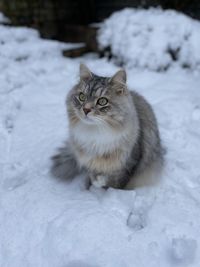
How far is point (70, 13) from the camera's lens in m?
7.24

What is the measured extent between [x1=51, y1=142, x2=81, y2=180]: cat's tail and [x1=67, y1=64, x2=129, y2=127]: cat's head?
1.55 ft

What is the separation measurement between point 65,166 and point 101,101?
741 mm

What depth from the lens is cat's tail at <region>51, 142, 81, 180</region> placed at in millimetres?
2904

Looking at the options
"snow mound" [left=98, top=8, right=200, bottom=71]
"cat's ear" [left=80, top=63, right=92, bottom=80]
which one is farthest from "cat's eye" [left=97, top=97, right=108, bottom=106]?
"snow mound" [left=98, top=8, right=200, bottom=71]

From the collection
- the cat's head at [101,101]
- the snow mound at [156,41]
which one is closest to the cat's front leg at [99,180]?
the cat's head at [101,101]

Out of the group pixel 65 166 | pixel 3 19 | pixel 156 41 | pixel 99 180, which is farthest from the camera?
pixel 3 19

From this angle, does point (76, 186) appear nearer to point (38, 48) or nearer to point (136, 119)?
point (136, 119)

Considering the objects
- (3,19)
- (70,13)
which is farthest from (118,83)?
(70,13)

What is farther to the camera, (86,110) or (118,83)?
(118,83)

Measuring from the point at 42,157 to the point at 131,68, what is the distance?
2294mm

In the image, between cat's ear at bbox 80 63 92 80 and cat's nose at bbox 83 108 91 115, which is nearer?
Answer: cat's nose at bbox 83 108 91 115

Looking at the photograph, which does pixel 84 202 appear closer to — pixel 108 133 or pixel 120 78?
pixel 108 133

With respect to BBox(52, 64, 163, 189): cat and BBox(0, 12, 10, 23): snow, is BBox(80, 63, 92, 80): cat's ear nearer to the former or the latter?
BBox(52, 64, 163, 189): cat

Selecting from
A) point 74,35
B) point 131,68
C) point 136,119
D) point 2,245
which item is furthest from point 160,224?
point 74,35
